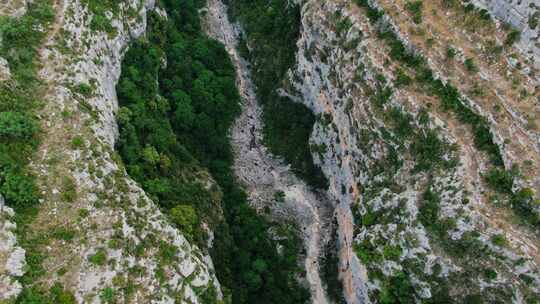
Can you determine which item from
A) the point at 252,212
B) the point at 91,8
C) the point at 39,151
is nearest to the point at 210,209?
the point at 252,212

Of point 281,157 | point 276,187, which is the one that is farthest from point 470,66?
point 276,187

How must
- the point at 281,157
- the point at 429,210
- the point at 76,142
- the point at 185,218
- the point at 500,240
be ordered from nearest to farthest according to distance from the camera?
the point at 76,142 < the point at 500,240 < the point at 429,210 < the point at 185,218 < the point at 281,157

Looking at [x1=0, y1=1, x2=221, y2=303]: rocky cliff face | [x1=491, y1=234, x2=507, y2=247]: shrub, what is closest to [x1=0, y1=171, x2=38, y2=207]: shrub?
[x1=0, y1=1, x2=221, y2=303]: rocky cliff face

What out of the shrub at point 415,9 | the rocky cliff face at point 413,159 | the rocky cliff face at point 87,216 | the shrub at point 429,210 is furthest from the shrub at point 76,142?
the shrub at point 415,9

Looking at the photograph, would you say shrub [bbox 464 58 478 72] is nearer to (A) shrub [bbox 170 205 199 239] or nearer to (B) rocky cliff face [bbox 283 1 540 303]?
(B) rocky cliff face [bbox 283 1 540 303]

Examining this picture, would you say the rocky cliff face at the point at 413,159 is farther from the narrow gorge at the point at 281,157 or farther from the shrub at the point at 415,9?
the shrub at the point at 415,9

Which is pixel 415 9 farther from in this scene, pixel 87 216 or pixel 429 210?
pixel 87 216
